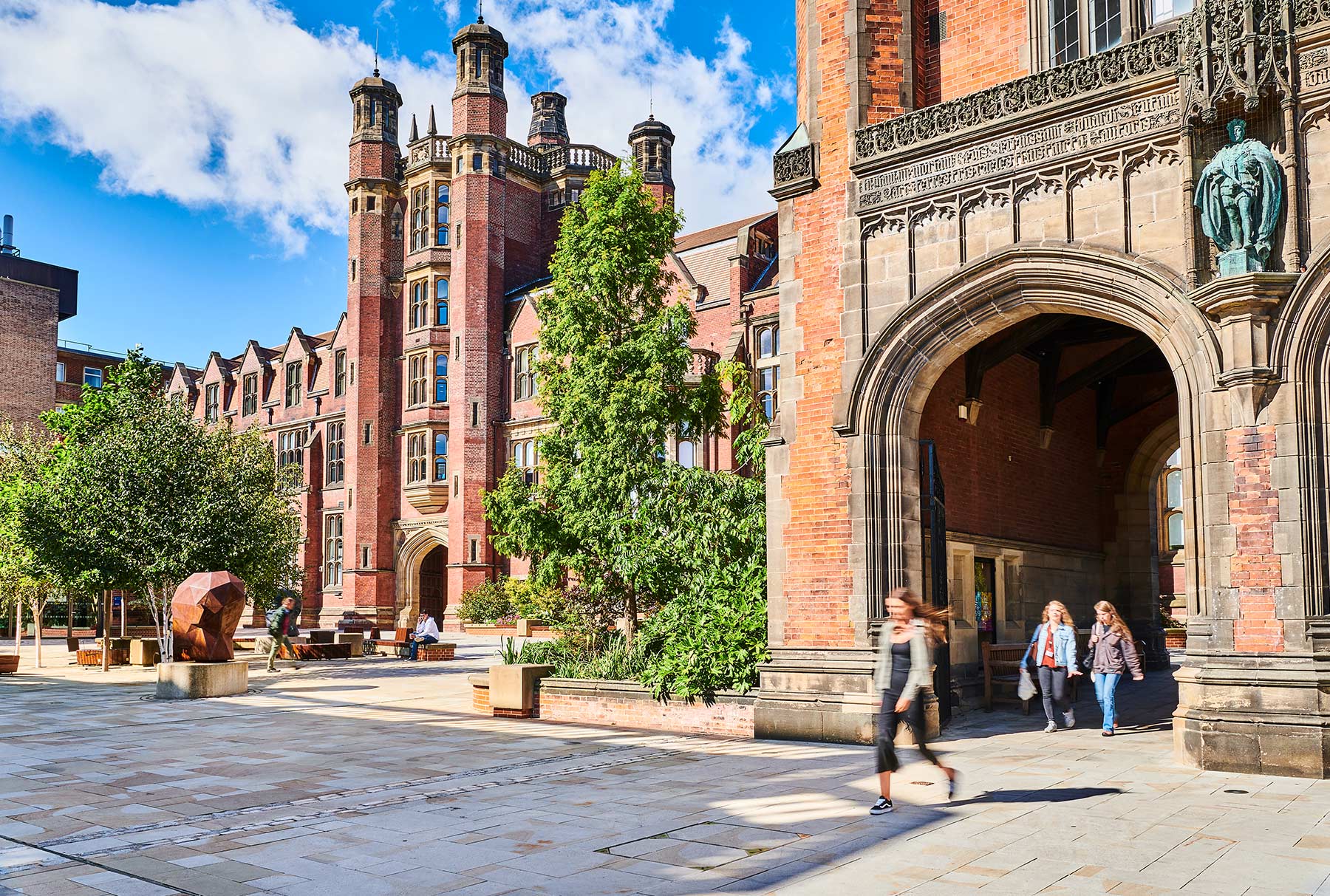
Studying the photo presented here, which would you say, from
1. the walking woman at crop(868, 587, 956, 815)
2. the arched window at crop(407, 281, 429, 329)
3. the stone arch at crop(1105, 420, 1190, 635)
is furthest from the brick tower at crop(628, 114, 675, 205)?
the walking woman at crop(868, 587, 956, 815)

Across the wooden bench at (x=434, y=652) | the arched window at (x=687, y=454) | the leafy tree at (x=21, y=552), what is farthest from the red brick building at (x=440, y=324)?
the leafy tree at (x=21, y=552)

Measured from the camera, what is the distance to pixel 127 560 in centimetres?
2158

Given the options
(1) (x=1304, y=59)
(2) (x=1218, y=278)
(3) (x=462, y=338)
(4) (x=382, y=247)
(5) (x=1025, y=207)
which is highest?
(4) (x=382, y=247)

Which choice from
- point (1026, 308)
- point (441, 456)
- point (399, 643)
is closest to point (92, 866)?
Result: point (1026, 308)

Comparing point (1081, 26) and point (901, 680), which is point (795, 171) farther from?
point (901, 680)

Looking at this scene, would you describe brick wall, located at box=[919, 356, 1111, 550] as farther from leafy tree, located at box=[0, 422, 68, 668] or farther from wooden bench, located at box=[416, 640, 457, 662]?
leafy tree, located at box=[0, 422, 68, 668]

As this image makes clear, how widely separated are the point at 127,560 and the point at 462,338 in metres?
25.2

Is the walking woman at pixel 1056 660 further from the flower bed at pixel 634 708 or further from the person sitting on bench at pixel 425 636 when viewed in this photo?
the person sitting on bench at pixel 425 636

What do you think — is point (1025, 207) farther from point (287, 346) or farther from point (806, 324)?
point (287, 346)

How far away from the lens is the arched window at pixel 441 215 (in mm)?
47281

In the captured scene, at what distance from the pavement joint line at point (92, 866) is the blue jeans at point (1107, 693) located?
9.87 m

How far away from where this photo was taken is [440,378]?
1868 inches

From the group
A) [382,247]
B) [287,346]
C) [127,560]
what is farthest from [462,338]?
[127,560]

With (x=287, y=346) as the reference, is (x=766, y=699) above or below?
below
